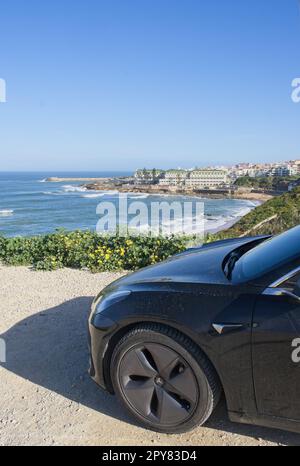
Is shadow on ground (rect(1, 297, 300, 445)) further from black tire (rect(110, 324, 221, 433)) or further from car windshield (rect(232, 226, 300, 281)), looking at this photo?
car windshield (rect(232, 226, 300, 281))

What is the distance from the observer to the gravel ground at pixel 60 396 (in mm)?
2625

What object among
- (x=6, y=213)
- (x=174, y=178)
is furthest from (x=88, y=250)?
(x=174, y=178)

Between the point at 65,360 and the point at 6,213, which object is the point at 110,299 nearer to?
the point at 65,360

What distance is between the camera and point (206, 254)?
3301 millimetres

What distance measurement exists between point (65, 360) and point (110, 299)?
4.23 ft

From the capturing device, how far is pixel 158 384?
2566 millimetres

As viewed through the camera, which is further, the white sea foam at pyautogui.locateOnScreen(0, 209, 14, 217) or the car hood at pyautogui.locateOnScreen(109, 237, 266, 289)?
the white sea foam at pyautogui.locateOnScreen(0, 209, 14, 217)

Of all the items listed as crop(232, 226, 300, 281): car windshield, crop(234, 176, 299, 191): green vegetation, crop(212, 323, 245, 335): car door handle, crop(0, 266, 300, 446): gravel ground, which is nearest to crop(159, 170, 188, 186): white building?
crop(234, 176, 299, 191): green vegetation

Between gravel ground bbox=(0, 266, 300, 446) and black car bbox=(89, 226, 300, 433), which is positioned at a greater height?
black car bbox=(89, 226, 300, 433)

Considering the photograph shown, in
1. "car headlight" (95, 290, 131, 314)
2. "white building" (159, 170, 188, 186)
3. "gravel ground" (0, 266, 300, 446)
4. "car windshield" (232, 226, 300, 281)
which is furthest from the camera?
"white building" (159, 170, 188, 186)

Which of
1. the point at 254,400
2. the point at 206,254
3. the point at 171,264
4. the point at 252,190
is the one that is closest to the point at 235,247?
the point at 206,254

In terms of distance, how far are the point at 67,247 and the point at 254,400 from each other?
5.30 metres

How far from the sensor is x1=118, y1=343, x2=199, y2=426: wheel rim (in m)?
2.47

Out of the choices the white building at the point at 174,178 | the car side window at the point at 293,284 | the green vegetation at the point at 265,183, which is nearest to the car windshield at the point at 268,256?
the car side window at the point at 293,284
